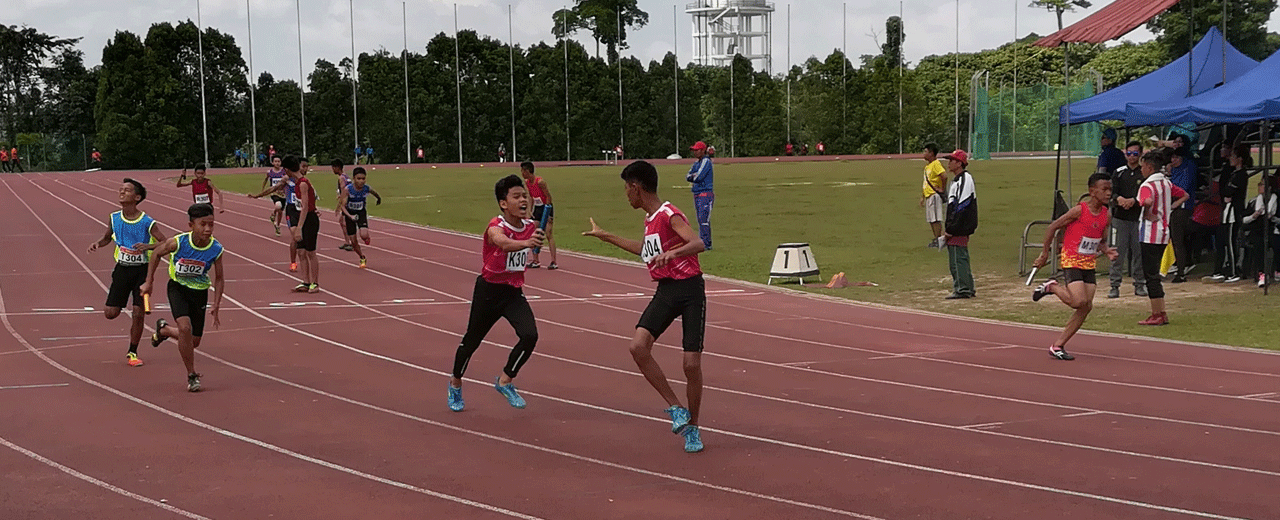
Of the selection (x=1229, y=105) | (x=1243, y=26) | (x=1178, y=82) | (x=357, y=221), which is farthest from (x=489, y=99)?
(x=1229, y=105)

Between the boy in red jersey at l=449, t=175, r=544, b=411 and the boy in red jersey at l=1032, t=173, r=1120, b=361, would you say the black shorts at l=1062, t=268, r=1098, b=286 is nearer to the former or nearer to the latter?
the boy in red jersey at l=1032, t=173, r=1120, b=361

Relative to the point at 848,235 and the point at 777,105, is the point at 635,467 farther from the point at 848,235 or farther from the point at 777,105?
the point at 777,105

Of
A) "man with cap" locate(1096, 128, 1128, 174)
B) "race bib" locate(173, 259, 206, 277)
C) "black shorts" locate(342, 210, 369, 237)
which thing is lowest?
"black shorts" locate(342, 210, 369, 237)

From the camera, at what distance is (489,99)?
75.3m

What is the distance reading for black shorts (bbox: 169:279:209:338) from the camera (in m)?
9.91

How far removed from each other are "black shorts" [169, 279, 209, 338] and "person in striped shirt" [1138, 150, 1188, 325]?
351 inches

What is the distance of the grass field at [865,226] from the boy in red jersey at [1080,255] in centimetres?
176

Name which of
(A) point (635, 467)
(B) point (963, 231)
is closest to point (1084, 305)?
(B) point (963, 231)

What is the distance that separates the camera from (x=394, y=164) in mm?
71375

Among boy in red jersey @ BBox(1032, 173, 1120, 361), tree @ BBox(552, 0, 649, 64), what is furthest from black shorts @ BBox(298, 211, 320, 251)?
tree @ BBox(552, 0, 649, 64)

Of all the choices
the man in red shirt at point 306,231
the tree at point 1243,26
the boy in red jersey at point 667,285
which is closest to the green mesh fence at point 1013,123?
the tree at point 1243,26

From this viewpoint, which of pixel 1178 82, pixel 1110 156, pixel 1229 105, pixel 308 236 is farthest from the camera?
pixel 1178 82

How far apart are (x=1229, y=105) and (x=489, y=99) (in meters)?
62.4

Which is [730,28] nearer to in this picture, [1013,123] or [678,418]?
[1013,123]
